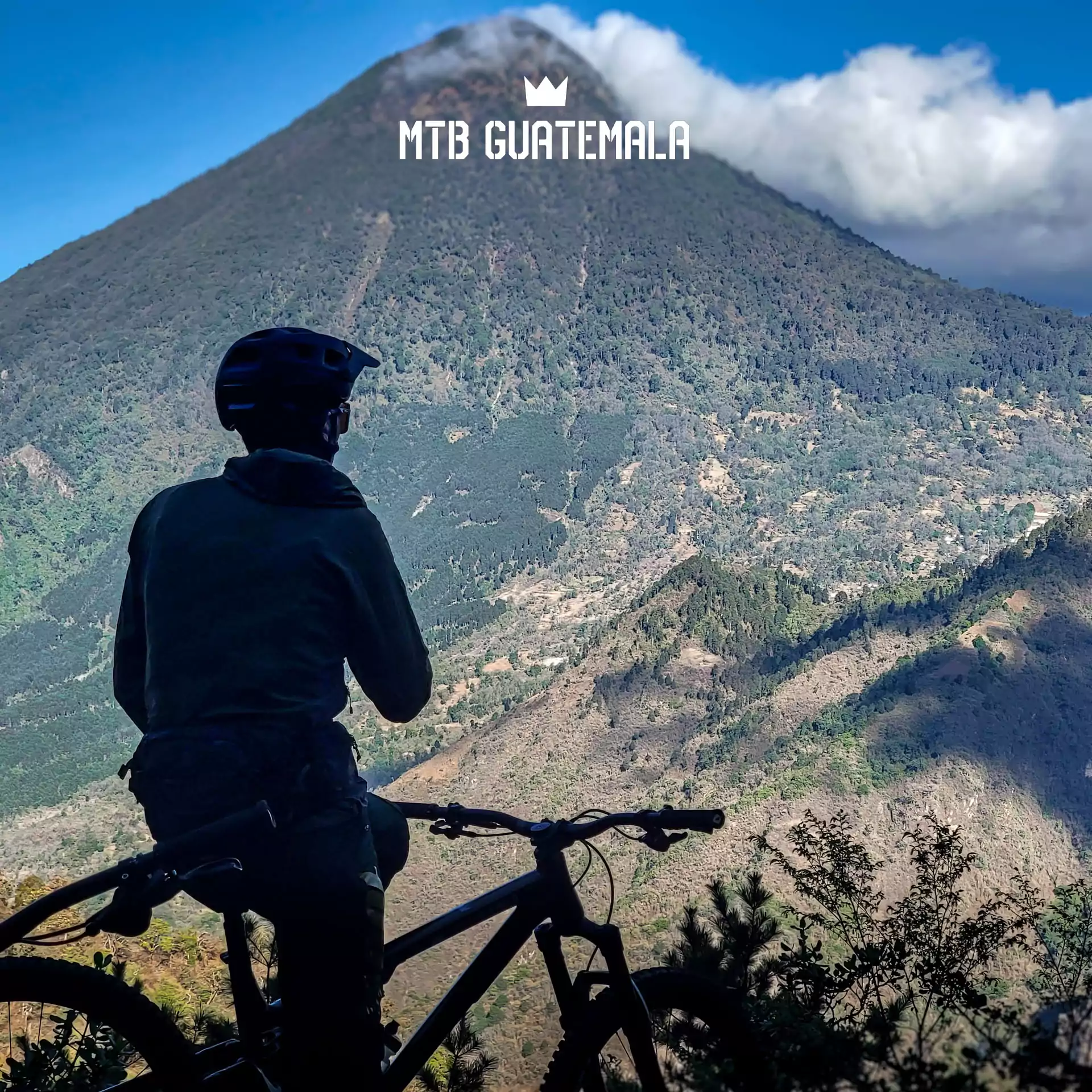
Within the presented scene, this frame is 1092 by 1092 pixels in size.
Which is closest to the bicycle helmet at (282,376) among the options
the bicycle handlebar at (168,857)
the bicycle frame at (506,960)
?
the bicycle handlebar at (168,857)

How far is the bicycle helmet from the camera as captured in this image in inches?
129

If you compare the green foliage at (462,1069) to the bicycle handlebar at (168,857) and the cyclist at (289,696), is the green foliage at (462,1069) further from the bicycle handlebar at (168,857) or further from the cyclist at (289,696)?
the bicycle handlebar at (168,857)

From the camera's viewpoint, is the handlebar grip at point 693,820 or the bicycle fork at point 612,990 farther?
the bicycle fork at point 612,990

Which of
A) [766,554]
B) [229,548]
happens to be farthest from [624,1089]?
[766,554]

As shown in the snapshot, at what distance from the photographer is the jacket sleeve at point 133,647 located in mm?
3236

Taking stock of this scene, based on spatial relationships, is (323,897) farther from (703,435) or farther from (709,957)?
(703,435)

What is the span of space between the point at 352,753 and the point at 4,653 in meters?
150

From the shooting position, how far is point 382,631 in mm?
3021

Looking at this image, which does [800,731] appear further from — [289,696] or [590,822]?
[289,696]

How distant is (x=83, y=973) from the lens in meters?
2.82

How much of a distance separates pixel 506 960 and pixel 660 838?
0.57m

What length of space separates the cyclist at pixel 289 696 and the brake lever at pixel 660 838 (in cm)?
74

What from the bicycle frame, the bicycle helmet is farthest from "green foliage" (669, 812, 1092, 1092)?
the bicycle helmet

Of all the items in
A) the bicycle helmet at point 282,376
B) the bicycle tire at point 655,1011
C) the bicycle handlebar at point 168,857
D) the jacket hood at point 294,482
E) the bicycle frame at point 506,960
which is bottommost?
the bicycle tire at point 655,1011
